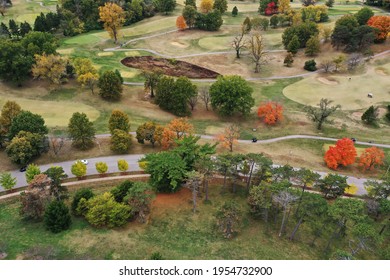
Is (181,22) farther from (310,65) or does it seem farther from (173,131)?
(173,131)

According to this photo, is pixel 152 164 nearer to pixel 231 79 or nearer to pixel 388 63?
pixel 231 79

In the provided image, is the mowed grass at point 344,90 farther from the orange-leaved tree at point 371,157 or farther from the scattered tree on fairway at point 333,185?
the scattered tree on fairway at point 333,185

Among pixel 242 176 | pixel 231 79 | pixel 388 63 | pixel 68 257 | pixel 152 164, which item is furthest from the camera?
pixel 388 63

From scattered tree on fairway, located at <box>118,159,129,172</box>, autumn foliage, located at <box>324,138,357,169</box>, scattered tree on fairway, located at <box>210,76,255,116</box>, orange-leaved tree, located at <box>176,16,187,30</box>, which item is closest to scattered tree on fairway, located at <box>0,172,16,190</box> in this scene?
scattered tree on fairway, located at <box>118,159,129,172</box>

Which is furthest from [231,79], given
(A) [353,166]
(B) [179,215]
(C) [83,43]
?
(C) [83,43]

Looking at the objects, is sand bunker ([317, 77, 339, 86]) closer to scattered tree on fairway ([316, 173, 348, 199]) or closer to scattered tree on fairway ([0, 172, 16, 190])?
scattered tree on fairway ([316, 173, 348, 199])

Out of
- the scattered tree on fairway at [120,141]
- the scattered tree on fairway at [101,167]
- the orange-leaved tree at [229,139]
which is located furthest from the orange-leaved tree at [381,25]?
the scattered tree on fairway at [101,167]
